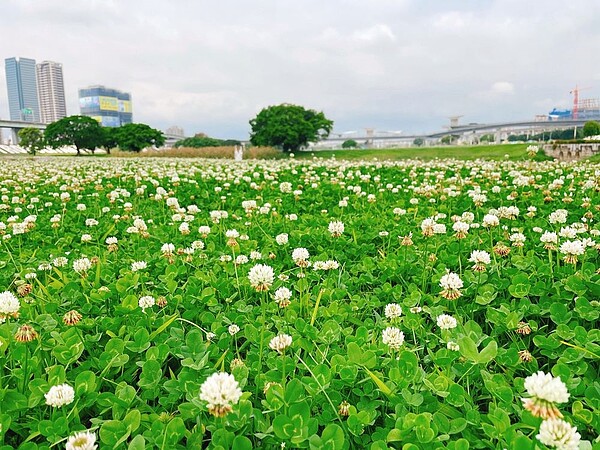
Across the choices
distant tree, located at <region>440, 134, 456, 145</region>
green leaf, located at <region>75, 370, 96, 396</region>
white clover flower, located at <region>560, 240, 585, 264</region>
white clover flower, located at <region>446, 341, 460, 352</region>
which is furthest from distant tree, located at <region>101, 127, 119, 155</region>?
white clover flower, located at <region>446, 341, 460, 352</region>

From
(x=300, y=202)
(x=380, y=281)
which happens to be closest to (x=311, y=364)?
(x=380, y=281)

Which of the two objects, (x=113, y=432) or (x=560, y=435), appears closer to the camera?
(x=560, y=435)

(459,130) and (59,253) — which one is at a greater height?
(459,130)

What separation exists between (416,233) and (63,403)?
8.25ft

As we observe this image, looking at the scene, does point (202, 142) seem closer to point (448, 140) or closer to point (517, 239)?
point (448, 140)

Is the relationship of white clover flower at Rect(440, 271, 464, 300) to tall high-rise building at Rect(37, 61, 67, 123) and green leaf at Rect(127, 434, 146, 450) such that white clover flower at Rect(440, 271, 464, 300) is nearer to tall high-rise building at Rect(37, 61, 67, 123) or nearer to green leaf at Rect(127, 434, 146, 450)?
green leaf at Rect(127, 434, 146, 450)

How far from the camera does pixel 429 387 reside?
1337 millimetres

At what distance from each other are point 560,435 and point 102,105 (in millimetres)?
173908

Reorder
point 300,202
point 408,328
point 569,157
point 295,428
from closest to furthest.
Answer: point 295,428 → point 408,328 → point 300,202 → point 569,157

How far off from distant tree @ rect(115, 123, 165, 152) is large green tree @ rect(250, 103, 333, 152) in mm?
12000

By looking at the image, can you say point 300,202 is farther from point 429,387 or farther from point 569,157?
point 569,157

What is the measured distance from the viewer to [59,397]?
1223 millimetres

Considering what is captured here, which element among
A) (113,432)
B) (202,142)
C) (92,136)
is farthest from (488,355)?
(202,142)

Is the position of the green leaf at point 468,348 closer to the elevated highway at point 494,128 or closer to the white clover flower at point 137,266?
the white clover flower at point 137,266
